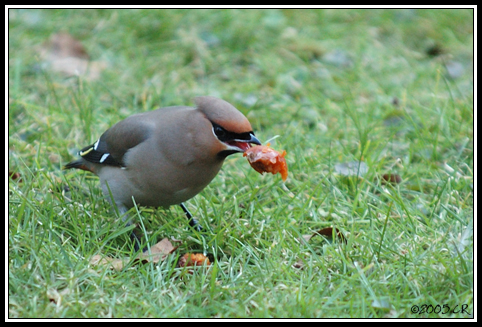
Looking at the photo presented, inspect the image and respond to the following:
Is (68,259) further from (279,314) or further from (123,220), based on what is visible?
(279,314)

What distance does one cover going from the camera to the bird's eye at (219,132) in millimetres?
4199

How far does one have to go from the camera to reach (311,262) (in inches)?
159

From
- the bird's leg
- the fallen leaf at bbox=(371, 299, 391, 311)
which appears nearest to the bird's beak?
the bird's leg

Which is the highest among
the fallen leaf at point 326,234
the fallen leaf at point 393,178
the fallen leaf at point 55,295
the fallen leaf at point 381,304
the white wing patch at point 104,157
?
the white wing patch at point 104,157

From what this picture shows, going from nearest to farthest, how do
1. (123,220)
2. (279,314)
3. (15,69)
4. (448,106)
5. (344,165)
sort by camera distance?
1. (279,314)
2. (123,220)
3. (344,165)
4. (448,106)
5. (15,69)

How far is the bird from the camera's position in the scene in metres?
4.22

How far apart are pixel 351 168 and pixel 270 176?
2.30 feet

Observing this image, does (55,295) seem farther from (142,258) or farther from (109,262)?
(142,258)

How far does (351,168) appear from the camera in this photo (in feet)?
17.4

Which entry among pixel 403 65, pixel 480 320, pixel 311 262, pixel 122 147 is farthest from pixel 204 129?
pixel 403 65

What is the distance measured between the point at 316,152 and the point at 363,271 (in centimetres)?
197

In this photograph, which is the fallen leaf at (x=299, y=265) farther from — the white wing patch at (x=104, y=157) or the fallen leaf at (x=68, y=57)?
the fallen leaf at (x=68, y=57)

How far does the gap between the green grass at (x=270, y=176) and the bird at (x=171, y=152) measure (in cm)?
21

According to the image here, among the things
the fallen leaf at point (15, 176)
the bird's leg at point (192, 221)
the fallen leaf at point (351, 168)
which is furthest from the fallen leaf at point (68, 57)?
the fallen leaf at point (351, 168)
